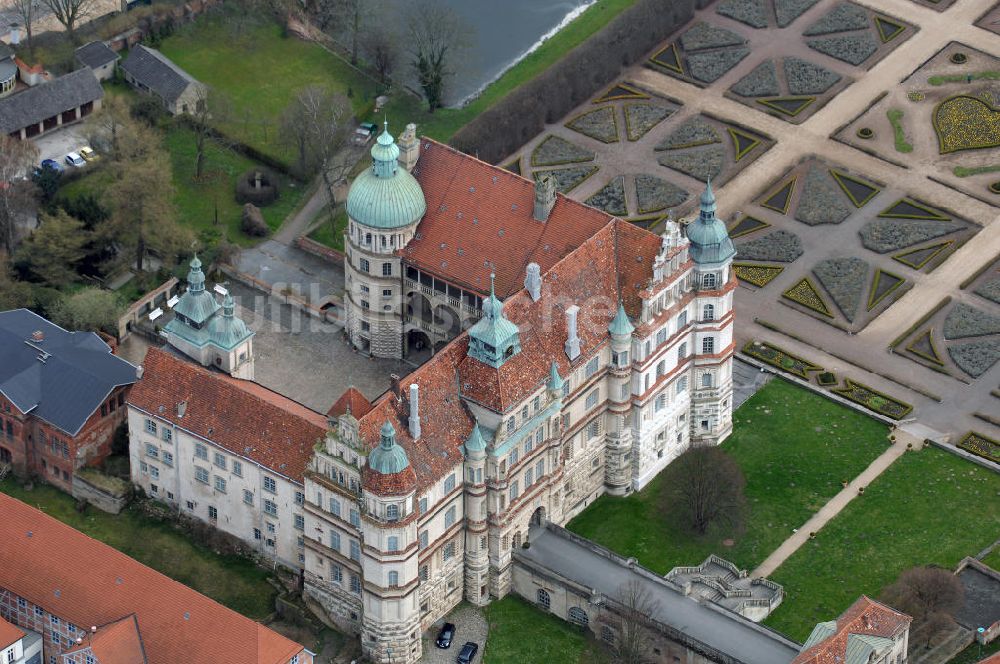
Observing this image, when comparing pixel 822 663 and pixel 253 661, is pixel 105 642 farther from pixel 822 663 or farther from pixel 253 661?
pixel 822 663

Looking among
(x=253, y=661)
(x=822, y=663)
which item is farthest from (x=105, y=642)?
(x=822, y=663)
